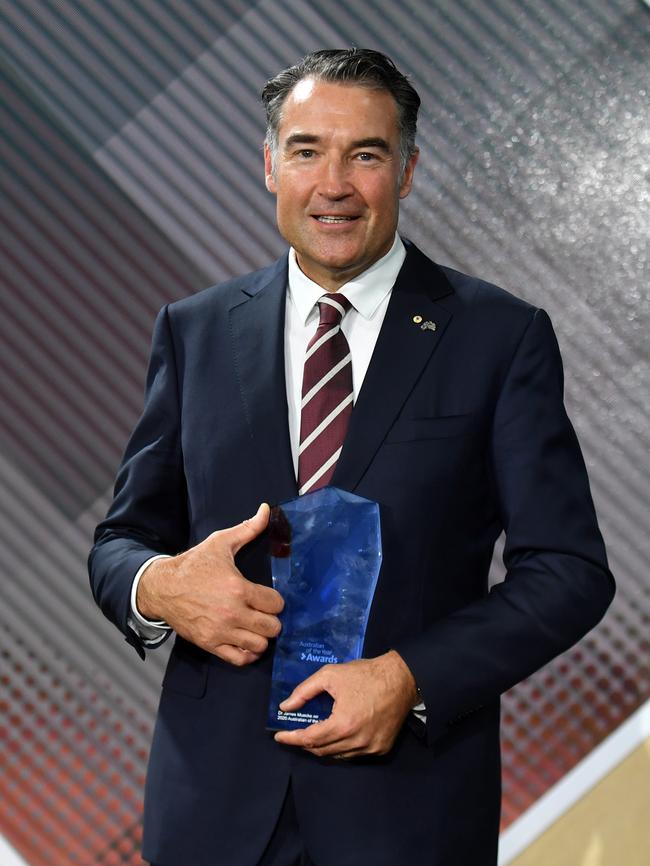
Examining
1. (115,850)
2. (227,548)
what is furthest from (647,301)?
(115,850)

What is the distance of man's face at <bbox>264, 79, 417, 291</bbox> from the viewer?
4.67ft

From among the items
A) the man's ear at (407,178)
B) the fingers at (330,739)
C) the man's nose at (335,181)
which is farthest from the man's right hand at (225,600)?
the man's ear at (407,178)

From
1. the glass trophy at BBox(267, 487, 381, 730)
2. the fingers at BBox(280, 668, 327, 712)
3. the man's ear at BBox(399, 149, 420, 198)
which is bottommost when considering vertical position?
the fingers at BBox(280, 668, 327, 712)

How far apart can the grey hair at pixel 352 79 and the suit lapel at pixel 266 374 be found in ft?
0.62

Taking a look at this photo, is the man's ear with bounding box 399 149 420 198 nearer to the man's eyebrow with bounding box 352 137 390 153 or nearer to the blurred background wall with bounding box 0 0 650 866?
the man's eyebrow with bounding box 352 137 390 153

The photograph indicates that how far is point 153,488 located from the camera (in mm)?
1467

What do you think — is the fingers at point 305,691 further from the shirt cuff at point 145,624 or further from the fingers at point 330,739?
the shirt cuff at point 145,624

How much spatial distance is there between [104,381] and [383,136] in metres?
1.33

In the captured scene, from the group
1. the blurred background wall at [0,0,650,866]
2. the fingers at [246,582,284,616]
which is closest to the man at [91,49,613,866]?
the fingers at [246,582,284,616]

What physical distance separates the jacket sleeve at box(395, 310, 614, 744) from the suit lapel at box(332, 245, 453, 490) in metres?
0.11

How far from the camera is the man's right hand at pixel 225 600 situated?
123cm

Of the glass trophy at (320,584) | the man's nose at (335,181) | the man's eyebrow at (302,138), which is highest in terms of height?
the man's eyebrow at (302,138)

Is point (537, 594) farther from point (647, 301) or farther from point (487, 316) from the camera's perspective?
point (647, 301)

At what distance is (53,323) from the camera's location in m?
2.63
